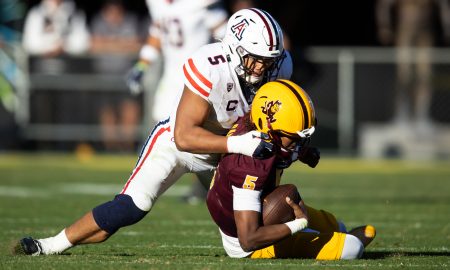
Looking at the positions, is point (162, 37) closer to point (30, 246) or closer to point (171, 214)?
point (171, 214)

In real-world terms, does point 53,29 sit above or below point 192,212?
below

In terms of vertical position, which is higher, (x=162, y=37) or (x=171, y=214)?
(x=162, y=37)

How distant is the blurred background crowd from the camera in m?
14.9

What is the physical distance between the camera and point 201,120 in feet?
19.7

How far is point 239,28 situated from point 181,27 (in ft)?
13.1

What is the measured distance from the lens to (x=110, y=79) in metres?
14.9

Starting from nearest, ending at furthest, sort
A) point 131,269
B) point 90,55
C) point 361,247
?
point 131,269 → point 361,247 → point 90,55

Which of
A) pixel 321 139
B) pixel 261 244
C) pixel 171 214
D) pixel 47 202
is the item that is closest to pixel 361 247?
pixel 261 244

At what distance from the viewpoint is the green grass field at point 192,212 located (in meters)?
5.97

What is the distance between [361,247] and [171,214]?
308cm

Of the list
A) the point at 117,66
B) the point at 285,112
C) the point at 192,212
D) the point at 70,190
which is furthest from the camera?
the point at 117,66

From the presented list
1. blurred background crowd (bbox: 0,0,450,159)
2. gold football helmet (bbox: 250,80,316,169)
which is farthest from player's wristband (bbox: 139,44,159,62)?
blurred background crowd (bbox: 0,0,450,159)

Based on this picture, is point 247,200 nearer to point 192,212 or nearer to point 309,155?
point 309,155

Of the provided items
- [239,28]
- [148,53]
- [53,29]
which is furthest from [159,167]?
[53,29]
